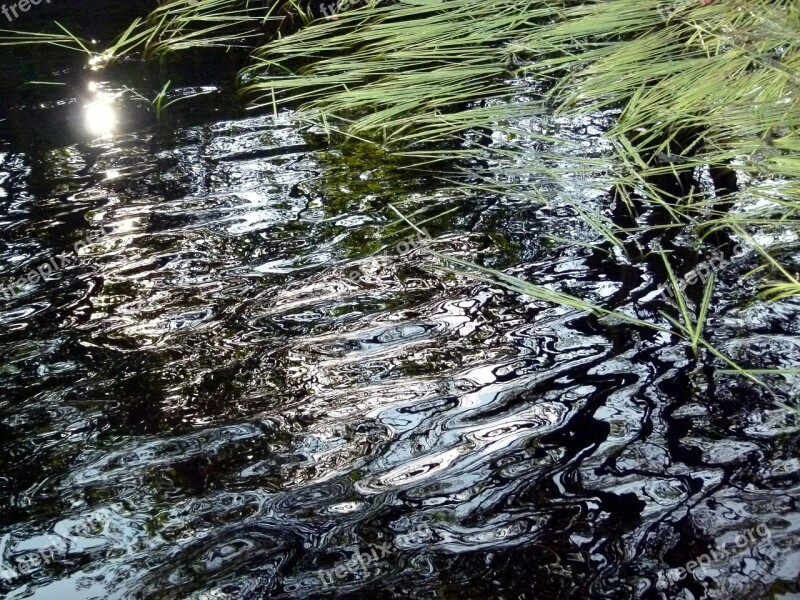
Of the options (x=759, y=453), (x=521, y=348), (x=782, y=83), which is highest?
(x=782, y=83)

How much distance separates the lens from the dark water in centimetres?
193

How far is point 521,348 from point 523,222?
30.2 inches

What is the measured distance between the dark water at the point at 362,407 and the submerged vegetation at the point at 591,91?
4.2 inches

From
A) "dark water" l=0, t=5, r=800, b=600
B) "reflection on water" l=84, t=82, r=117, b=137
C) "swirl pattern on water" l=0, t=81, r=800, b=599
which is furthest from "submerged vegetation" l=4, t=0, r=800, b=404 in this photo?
"reflection on water" l=84, t=82, r=117, b=137

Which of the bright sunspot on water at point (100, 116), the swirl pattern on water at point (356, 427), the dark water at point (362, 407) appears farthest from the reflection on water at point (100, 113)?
the swirl pattern on water at point (356, 427)

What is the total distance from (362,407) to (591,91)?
2.24 meters

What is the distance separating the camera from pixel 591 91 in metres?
3.93

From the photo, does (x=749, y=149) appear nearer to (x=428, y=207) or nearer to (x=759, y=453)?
(x=428, y=207)

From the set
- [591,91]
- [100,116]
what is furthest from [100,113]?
[591,91]

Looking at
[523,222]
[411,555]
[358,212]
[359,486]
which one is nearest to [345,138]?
[358,212]

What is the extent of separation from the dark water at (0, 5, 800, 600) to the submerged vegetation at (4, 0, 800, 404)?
0.35 ft

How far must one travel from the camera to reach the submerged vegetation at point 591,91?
301 centimetres

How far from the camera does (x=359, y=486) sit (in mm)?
2127

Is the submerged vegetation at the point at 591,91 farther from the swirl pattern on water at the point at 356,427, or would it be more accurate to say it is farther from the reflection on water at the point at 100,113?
the reflection on water at the point at 100,113
